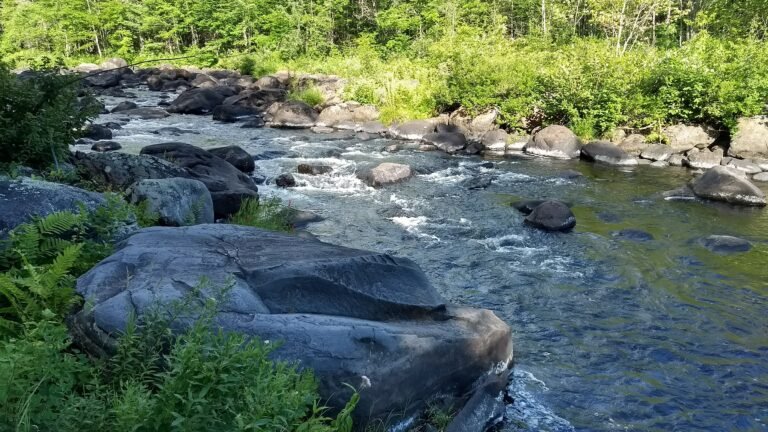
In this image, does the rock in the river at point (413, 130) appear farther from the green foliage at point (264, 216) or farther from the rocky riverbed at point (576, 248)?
the green foliage at point (264, 216)

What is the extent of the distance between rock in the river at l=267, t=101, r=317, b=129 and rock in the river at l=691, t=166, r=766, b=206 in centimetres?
1566

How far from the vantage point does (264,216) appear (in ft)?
33.8

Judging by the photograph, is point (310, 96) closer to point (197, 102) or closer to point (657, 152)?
point (197, 102)

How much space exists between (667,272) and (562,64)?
1298cm

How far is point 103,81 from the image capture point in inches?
1490

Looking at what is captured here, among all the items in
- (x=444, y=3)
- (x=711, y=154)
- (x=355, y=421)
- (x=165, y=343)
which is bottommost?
(x=711, y=154)

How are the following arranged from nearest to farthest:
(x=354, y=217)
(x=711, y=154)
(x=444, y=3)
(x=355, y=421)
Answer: (x=355, y=421), (x=354, y=217), (x=711, y=154), (x=444, y=3)

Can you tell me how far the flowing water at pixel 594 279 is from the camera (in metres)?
6.02

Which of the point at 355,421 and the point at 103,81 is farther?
the point at 103,81

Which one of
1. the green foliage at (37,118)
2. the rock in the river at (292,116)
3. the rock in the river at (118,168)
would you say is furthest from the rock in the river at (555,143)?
the green foliage at (37,118)

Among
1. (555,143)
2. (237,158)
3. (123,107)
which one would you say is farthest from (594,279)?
(123,107)

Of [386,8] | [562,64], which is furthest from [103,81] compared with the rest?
[562,64]

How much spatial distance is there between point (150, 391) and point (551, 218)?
31.5 ft

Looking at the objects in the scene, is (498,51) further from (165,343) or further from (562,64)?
(165,343)
